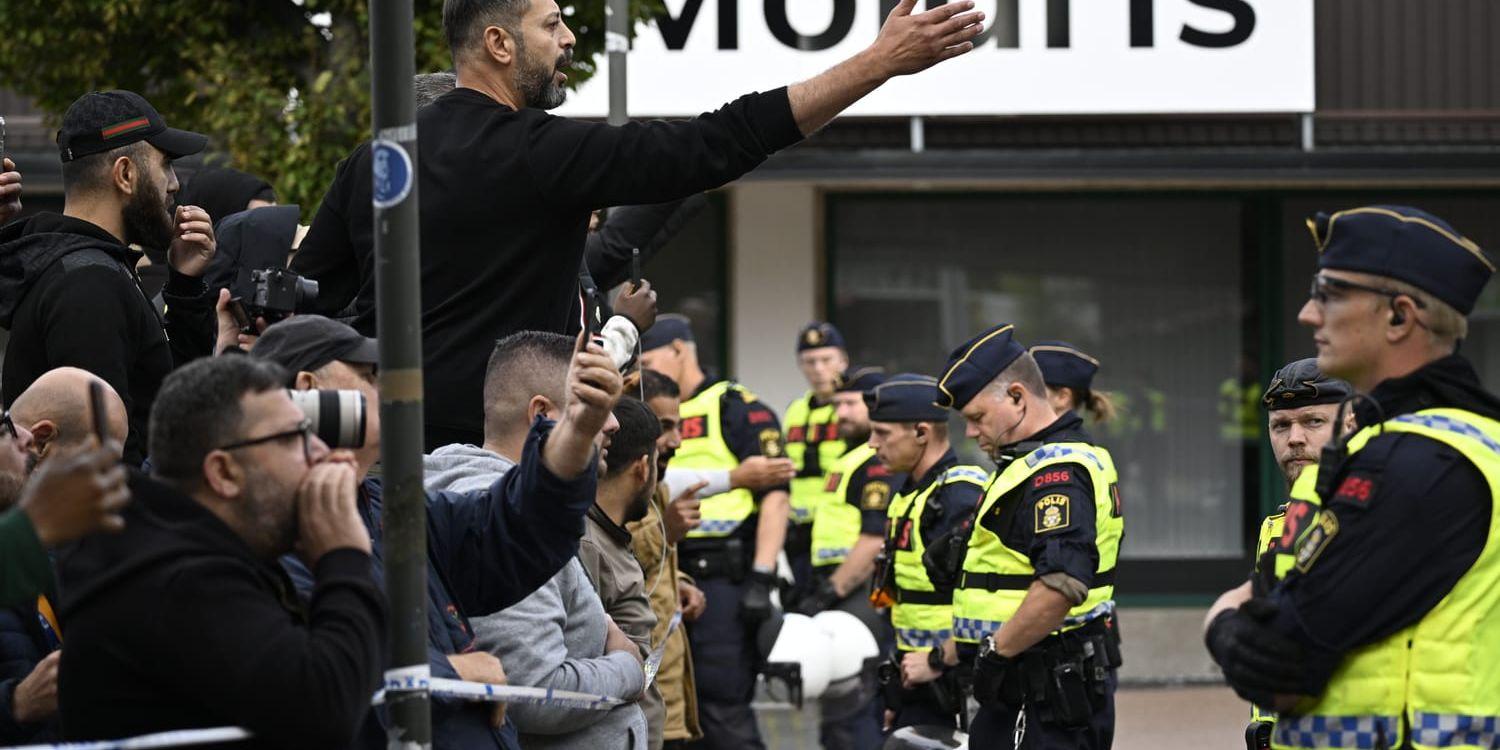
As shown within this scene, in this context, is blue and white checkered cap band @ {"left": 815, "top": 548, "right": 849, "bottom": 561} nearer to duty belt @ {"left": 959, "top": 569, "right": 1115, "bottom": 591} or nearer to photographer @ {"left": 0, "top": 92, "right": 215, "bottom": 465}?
duty belt @ {"left": 959, "top": 569, "right": 1115, "bottom": 591}

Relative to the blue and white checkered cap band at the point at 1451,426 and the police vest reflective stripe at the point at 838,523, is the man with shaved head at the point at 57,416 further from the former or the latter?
the police vest reflective stripe at the point at 838,523

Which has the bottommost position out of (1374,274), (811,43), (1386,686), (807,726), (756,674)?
(807,726)

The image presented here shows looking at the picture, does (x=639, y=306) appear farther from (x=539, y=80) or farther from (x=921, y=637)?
(x=921, y=637)

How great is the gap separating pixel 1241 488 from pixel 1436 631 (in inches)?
401

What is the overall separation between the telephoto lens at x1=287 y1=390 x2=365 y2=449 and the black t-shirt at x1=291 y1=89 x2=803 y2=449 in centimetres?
91

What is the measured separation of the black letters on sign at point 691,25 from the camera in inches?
460

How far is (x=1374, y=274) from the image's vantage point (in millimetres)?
3561

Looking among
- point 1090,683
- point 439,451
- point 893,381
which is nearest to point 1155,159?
point 893,381

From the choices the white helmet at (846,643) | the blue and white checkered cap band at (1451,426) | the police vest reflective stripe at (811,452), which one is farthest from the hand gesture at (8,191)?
the police vest reflective stripe at (811,452)

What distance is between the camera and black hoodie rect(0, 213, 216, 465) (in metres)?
5.02

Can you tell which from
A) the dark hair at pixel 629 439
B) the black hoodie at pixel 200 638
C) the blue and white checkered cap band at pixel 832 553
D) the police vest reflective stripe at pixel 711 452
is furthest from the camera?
the blue and white checkered cap band at pixel 832 553

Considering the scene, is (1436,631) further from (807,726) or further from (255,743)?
(807,726)

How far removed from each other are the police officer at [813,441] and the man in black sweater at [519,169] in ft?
22.3

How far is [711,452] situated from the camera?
1031cm
